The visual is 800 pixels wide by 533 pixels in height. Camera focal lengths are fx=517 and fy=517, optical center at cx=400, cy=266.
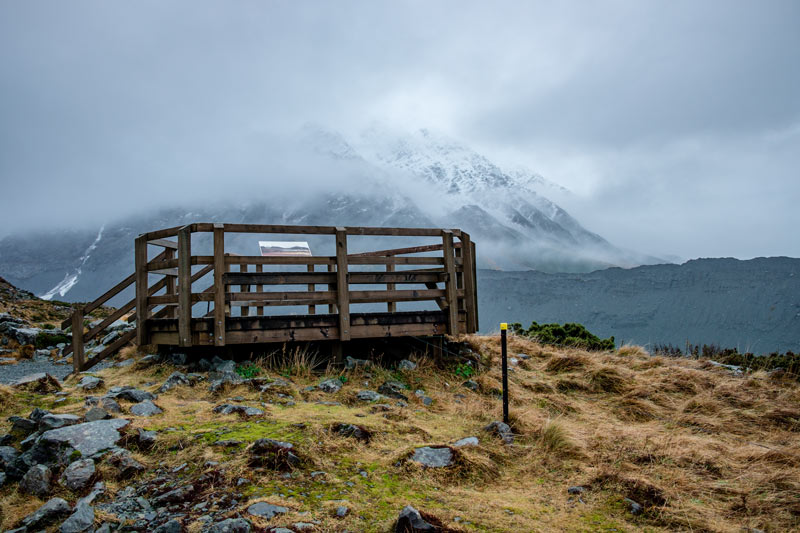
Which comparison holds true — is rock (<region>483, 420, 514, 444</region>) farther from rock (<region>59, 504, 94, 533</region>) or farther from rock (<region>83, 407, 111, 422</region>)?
rock (<region>83, 407, 111, 422</region>)

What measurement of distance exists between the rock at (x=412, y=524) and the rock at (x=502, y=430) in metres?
2.73

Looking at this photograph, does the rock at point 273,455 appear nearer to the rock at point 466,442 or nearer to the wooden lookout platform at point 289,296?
the rock at point 466,442

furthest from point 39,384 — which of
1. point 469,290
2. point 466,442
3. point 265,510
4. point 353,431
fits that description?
point 469,290

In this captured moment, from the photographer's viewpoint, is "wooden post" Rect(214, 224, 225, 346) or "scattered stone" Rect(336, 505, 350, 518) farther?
"wooden post" Rect(214, 224, 225, 346)

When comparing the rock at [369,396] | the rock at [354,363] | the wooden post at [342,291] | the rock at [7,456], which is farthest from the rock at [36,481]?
the rock at [354,363]

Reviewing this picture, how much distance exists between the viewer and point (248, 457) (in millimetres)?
4938

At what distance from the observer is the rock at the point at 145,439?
5.27 m

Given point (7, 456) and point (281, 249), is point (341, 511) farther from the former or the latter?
point (281, 249)

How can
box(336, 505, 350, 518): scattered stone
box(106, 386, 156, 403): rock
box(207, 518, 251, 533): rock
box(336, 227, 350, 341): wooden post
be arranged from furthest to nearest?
1. box(336, 227, 350, 341): wooden post
2. box(106, 386, 156, 403): rock
3. box(336, 505, 350, 518): scattered stone
4. box(207, 518, 251, 533): rock

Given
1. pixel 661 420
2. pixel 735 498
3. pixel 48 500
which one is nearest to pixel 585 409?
pixel 661 420

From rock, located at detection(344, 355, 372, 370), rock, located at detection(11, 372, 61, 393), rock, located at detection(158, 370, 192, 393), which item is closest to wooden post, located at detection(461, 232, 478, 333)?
rock, located at detection(344, 355, 372, 370)

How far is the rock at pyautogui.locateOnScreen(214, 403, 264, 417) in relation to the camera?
258 inches

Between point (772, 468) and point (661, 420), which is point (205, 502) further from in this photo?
point (661, 420)

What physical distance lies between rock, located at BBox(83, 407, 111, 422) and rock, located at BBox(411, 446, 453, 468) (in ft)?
11.6
